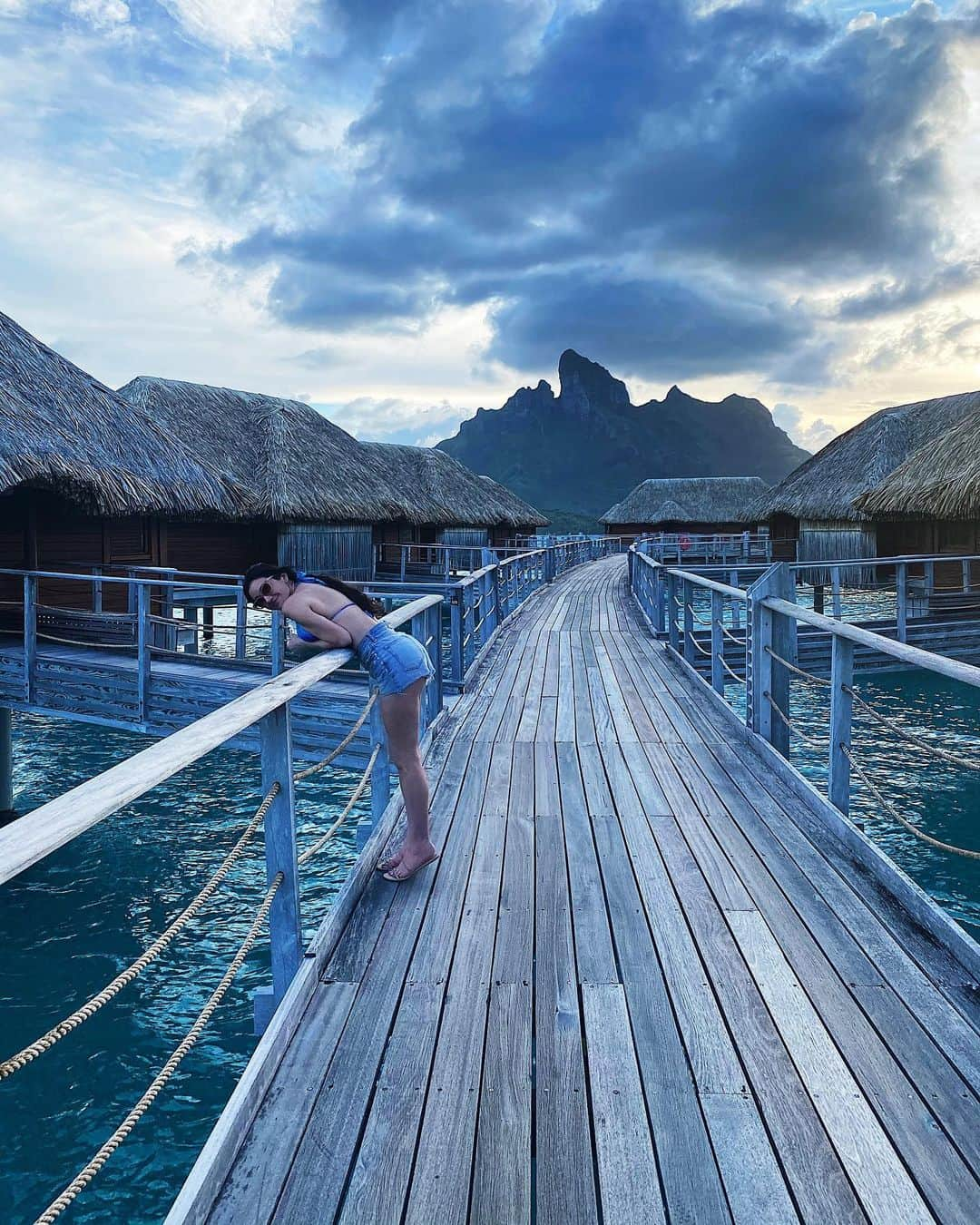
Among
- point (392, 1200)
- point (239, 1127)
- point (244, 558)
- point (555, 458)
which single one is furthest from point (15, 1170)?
point (555, 458)

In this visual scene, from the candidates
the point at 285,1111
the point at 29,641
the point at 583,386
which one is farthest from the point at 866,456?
the point at 583,386

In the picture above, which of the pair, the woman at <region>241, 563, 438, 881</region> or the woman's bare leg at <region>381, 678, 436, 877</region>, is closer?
the woman at <region>241, 563, 438, 881</region>

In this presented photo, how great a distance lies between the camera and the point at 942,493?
60.7 ft

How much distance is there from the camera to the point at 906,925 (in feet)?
10.1

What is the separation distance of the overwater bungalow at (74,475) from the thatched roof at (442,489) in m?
12.8

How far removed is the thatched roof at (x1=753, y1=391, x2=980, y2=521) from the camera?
27.9m

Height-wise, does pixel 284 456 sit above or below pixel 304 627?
above

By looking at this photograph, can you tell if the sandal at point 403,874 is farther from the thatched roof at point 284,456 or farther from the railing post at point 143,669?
the thatched roof at point 284,456

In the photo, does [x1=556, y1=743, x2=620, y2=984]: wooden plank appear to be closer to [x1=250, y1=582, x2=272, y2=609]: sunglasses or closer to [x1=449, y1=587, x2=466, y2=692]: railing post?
[x1=250, y1=582, x2=272, y2=609]: sunglasses

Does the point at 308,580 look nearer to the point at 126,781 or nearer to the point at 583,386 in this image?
the point at 126,781

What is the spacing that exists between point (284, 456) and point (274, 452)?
0.29 m

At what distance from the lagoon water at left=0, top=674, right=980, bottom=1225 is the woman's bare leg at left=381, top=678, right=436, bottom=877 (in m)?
2.31

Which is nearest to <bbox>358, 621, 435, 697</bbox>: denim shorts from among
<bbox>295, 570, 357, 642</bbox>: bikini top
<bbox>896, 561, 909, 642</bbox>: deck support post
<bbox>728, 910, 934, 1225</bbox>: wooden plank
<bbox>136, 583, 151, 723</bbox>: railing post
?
<bbox>295, 570, 357, 642</bbox>: bikini top

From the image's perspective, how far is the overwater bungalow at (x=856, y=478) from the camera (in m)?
27.3
